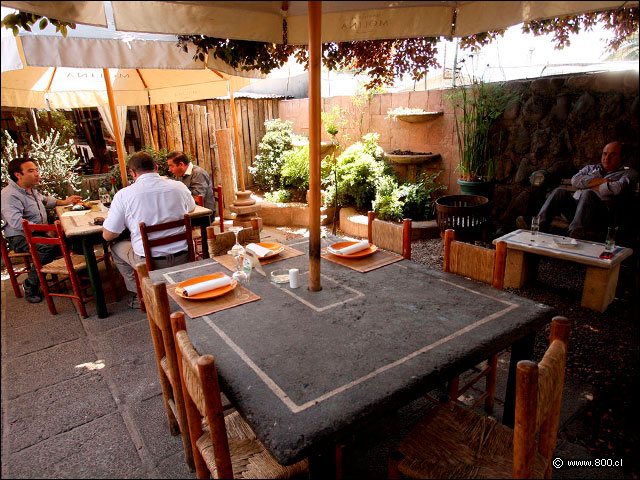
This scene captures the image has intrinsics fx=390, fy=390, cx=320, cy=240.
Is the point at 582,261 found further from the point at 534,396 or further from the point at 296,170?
the point at 296,170

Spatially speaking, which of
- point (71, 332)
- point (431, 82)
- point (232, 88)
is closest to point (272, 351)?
point (71, 332)

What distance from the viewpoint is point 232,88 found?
6.02m

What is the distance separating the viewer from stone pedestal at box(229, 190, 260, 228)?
673cm

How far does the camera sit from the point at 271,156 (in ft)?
28.8

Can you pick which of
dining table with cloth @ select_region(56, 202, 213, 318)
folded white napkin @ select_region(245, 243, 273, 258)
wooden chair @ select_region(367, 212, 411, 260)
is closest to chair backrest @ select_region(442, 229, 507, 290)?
wooden chair @ select_region(367, 212, 411, 260)

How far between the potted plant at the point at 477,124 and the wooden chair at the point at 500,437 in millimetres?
4722

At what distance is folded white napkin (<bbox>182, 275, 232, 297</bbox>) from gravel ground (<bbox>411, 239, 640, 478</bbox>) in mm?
2009

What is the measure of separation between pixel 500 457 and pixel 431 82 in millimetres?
7518

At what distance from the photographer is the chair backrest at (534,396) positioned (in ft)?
4.28

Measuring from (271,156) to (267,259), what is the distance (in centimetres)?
626

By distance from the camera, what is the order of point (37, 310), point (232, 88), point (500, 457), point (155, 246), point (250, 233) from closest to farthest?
1. point (500, 457)
2. point (250, 233)
3. point (155, 246)
4. point (37, 310)
5. point (232, 88)

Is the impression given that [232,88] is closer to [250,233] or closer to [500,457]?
[250,233]

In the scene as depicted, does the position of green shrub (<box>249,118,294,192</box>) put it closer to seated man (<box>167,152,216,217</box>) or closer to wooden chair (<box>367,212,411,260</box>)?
seated man (<box>167,152,216,217</box>)

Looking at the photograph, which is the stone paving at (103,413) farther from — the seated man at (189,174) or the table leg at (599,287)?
the seated man at (189,174)
